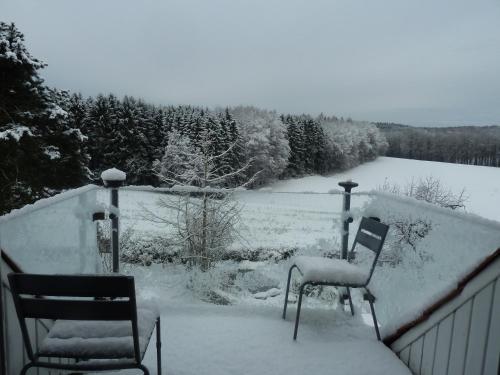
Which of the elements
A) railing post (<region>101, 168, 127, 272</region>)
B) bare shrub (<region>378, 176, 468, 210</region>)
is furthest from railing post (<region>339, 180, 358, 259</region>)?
bare shrub (<region>378, 176, 468, 210</region>)

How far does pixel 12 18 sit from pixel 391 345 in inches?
99.6

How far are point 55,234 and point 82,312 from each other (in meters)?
0.88

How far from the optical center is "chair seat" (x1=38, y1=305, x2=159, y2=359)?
4.49 feet

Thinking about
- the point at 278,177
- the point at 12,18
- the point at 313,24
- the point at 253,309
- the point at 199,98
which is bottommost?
the point at 278,177

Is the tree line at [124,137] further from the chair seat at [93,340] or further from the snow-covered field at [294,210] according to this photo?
the snow-covered field at [294,210]

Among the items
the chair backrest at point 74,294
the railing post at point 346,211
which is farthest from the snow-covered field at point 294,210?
the chair backrest at point 74,294

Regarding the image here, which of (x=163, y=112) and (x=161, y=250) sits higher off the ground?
(x=163, y=112)

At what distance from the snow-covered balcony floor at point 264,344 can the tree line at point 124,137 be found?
1935 millimetres

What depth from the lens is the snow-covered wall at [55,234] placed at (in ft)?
5.17

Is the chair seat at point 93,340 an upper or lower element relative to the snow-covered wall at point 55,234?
lower

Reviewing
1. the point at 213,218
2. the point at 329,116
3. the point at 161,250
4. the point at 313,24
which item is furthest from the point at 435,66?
the point at 329,116

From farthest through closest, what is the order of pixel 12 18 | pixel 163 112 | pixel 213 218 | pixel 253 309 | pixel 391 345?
pixel 163 112, pixel 213 218, pixel 253 309, pixel 391 345, pixel 12 18

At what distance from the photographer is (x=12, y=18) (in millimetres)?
1272

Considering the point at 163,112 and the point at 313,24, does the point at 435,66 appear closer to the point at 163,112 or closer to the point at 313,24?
the point at 313,24
